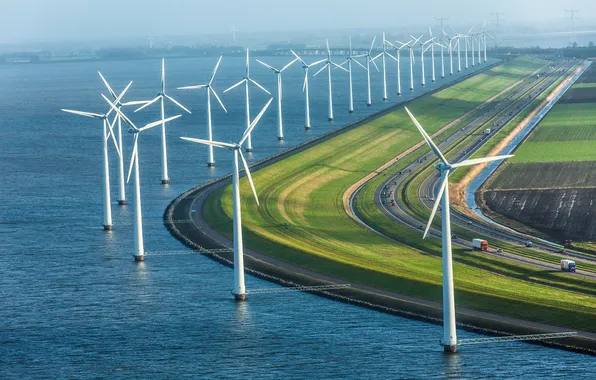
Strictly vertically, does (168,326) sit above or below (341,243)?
below

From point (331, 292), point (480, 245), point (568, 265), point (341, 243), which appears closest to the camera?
point (331, 292)

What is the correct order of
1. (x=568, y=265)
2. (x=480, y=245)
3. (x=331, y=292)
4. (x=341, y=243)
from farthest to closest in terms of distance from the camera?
1. (x=341, y=243)
2. (x=480, y=245)
3. (x=568, y=265)
4. (x=331, y=292)

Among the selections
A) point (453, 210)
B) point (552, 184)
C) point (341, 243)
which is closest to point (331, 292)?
point (341, 243)

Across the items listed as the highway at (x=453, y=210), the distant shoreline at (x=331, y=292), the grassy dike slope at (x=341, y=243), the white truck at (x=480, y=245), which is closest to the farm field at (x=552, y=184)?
the highway at (x=453, y=210)

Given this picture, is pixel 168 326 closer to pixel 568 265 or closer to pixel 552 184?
pixel 568 265

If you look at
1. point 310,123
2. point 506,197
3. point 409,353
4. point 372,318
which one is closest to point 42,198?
point 506,197

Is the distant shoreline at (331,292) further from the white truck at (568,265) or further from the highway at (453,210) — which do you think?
the highway at (453,210)
